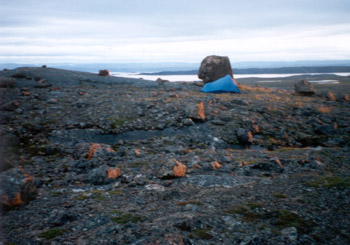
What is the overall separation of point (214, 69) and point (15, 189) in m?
18.6

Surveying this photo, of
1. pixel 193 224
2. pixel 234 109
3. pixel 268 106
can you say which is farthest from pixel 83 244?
pixel 268 106

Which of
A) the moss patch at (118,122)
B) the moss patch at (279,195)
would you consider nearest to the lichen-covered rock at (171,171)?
the moss patch at (279,195)

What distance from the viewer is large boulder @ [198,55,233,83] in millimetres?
21431

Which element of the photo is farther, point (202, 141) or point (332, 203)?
point (202, 141)

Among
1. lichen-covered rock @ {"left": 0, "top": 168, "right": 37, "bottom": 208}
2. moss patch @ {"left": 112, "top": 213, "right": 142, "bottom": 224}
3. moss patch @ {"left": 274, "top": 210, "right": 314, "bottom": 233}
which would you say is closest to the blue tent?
moss patch @ {"left": 274, "top": 210, "right": 314, "bottom": 233}

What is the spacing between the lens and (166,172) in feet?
20.0

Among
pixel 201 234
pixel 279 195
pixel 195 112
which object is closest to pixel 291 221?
pixel 279 195

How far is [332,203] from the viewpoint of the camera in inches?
179

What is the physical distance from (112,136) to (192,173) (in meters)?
4.19

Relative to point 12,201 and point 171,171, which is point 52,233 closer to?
point 12,201

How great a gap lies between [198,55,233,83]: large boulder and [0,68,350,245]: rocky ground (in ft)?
25.4

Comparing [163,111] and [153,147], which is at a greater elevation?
[163,111]

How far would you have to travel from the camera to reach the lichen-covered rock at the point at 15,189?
439 cm

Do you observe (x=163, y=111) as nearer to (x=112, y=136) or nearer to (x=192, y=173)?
(x=112, y=136)
